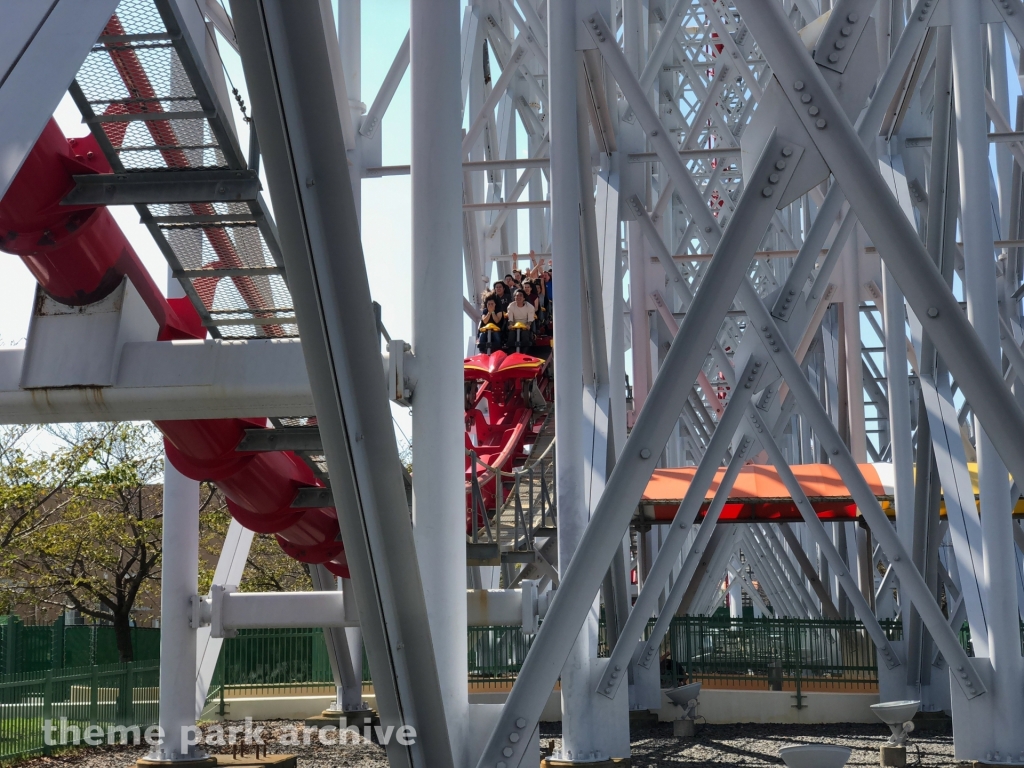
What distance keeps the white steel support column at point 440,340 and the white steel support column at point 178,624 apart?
271 inches

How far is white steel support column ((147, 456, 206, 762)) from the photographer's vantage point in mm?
11312

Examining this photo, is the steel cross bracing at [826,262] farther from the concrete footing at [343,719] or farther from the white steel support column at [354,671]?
the concrete footing at [343,719]

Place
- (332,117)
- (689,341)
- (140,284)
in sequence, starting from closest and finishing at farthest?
(332,117) < (689,341) < (140,284)

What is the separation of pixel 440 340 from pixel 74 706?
13.6m

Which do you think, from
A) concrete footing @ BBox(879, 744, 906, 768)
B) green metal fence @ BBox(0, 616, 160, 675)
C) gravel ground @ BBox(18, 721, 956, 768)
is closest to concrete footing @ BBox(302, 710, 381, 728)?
gravel ground @ BBox(18, 721, 956, 768)

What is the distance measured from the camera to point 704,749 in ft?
44.8

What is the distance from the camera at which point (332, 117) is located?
364 cm

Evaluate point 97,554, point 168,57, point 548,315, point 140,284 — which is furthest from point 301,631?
point 168,57

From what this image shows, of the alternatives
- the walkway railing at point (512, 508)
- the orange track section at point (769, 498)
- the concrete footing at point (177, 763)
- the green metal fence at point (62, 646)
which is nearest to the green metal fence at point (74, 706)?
the concrete footing at point (177, 763)

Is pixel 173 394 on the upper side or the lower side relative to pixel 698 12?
lower

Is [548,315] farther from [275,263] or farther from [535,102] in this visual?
[275,263]

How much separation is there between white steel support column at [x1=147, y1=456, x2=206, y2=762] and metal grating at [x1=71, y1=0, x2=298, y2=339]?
17.0 ft

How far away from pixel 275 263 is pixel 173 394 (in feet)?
3.99

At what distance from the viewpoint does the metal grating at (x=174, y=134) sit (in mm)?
5141
